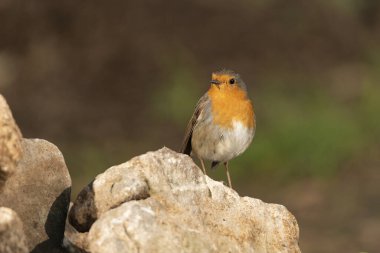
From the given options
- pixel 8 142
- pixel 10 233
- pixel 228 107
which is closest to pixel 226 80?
pixel 228 107

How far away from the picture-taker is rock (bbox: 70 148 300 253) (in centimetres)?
375

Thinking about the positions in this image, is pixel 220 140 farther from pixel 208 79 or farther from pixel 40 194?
pixel 208 79

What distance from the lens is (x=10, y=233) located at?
3406 millimetres

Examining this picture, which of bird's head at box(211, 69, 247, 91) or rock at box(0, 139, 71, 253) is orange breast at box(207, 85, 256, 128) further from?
rock at box(0, 139, 71, 253)

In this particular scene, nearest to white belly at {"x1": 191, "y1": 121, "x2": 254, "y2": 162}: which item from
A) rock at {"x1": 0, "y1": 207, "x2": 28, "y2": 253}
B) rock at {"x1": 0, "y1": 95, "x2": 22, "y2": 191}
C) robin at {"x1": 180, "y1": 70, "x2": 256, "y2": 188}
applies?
robin at {"x1": 180, "y1": 70, "x2": 256, "y2": 188}

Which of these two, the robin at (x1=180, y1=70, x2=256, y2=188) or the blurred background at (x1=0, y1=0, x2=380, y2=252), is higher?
the blurred background at (x1=0, y1=0, x2=380, y2=252)

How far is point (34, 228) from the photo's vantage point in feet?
13.9

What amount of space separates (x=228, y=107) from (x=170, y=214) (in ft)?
9.66

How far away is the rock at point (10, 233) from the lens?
11.1ft

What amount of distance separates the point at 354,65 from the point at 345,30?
103 cm

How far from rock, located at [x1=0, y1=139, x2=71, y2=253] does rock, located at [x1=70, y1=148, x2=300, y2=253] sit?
158mm

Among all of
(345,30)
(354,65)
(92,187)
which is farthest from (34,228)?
(345,30)

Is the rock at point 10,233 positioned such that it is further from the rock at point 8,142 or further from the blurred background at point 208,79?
the blurred background at point 208,79

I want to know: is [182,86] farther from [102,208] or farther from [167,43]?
[102,208]
